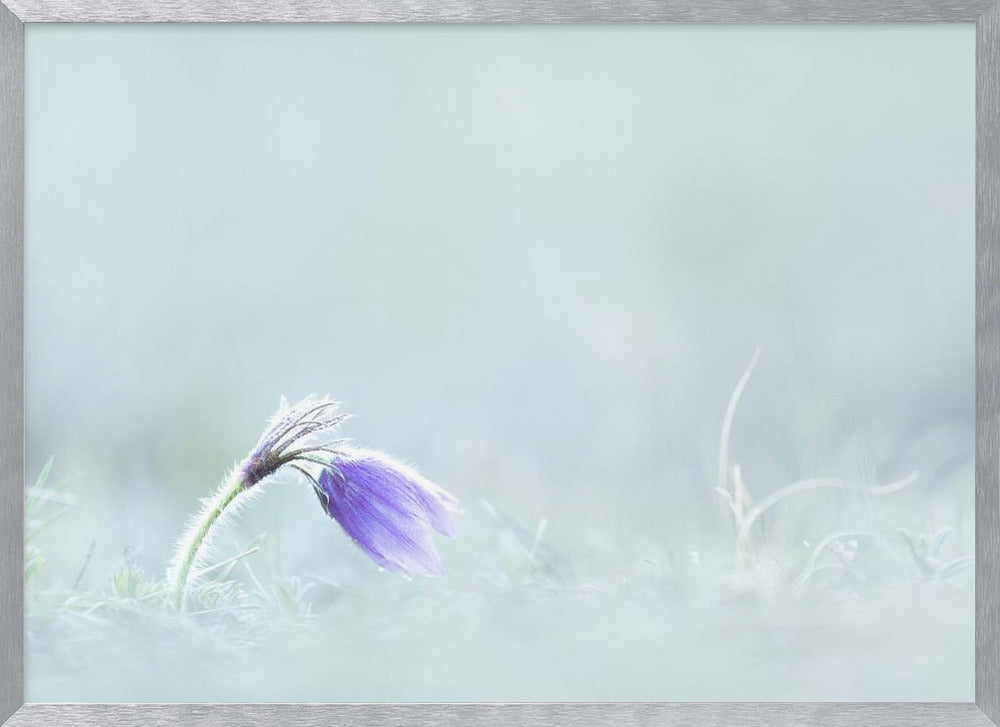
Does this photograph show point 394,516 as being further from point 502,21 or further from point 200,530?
point 502,21

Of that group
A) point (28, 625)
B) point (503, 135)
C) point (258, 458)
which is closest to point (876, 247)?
point (503, 135)

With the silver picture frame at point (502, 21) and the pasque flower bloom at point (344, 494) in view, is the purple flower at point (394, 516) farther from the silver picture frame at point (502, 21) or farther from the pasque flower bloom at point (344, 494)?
the silver picture frame at point (502, 21)

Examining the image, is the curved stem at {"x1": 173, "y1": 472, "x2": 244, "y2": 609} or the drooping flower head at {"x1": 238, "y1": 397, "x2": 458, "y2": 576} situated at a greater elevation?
the drooping flower head at {"x1": 238, "y1": 397, "x2": 458, "y2": 576}

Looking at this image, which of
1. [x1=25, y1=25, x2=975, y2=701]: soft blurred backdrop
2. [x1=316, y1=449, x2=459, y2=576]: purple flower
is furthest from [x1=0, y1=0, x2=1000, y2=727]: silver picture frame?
[x1=316, y1=449, x2=459, y2=576]: purple flower

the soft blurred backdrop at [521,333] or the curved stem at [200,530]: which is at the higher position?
the soft blurred backdrop at [521,333]

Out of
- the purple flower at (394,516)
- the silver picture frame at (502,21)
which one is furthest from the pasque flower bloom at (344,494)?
the silver picture frame at (502,21)

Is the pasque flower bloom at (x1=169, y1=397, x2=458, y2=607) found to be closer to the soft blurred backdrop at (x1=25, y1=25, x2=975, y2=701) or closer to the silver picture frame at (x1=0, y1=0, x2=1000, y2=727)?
the soft blurred backdrop at (x1=25, y1=25, x2=975, y2=701)
